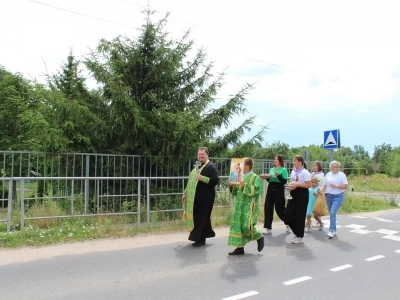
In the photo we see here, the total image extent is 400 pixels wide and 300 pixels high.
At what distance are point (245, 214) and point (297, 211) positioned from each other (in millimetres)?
1659

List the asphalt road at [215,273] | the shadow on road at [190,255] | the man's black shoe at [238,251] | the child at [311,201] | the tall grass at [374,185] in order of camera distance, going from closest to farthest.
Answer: the asphalt road at [215,273]
the shadow on road at [190,255]
the man's black shoe at [238,251]
the child at [311,201]
the tall grass at [374,185]

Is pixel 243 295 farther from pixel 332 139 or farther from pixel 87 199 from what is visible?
pixel 332 139

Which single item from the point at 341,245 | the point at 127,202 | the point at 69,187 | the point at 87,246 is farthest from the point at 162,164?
the point at 341,245

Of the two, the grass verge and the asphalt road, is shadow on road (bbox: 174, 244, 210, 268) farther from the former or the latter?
the grass verge

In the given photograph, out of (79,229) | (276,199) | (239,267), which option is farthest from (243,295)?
(79,229)

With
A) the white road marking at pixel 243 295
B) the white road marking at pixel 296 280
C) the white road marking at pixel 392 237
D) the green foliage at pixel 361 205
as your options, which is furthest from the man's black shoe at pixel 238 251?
the green foliage at pixel 361 205

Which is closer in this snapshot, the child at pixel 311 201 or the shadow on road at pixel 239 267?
the shadow on road at pixel 239 267

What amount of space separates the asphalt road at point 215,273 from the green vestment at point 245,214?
1.07 ft

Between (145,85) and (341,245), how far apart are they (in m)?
6.89

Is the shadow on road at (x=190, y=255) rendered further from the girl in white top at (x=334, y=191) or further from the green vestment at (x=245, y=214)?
the girl in white top at (x=334, y=191)

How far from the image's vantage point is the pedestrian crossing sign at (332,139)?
1240cm

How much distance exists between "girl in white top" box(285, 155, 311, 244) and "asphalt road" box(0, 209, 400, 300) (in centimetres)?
34

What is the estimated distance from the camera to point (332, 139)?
12.6 metres

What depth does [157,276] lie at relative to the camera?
5.27m
